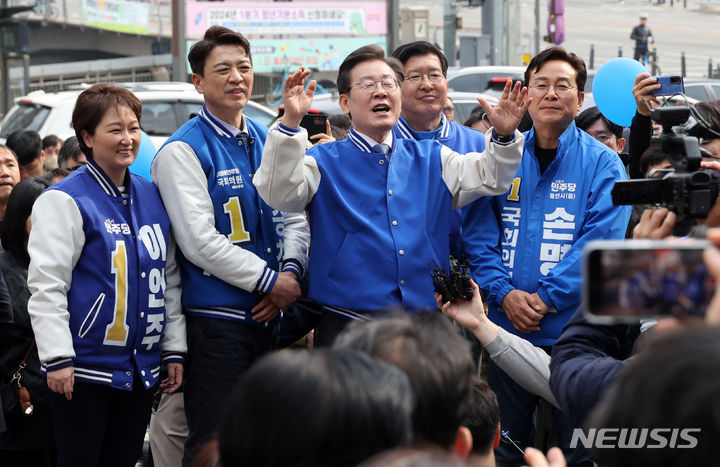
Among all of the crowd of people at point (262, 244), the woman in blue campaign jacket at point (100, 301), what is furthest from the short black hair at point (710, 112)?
the woman in blue campaign jacket at point (100, 301)

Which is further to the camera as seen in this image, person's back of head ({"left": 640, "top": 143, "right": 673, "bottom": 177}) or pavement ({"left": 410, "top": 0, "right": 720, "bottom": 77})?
pavement ({"left": 410, "top": 0, "right": 720, "bottom": 77})

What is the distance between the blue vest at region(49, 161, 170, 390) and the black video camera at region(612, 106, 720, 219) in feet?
6.18

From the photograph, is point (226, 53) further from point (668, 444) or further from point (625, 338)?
point (668, 444)

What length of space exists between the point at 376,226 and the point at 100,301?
3.50 ft

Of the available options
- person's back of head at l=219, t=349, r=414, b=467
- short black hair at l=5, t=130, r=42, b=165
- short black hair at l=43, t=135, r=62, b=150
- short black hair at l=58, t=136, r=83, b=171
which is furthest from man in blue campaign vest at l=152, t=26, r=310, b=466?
short black hair at l=43, t=135, r=62, b=150

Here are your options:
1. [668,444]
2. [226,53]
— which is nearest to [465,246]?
[226,53]

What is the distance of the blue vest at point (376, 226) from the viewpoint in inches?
144

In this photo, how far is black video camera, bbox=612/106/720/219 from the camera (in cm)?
231

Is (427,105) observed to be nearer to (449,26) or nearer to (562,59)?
(562,59)

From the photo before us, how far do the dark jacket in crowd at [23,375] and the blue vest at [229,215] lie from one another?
811 mm

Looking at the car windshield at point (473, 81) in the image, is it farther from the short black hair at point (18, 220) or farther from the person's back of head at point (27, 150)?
the short black hair at point (18, 220)

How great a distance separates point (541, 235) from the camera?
3883mm

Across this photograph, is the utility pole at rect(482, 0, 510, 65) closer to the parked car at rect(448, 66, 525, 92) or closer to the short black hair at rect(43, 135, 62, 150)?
the parked car at rect(448, 66, 525, 92)
